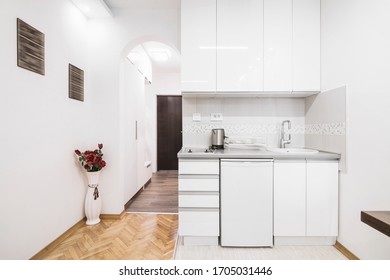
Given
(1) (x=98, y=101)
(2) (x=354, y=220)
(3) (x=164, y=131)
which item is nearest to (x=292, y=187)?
(2) (x=354, y=220)

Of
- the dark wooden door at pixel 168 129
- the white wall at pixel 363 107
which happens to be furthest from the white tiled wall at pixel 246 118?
the dark wooden door at pixel 168 129

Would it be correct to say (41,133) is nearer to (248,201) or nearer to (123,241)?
(123,241)

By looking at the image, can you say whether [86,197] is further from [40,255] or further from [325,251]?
[325,251]

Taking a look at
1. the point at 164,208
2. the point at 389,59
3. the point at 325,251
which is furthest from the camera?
the point at 164,208

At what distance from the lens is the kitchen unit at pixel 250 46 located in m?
2.17

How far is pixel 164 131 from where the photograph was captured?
584cm

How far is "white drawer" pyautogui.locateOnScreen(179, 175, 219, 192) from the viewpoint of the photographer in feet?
6.46

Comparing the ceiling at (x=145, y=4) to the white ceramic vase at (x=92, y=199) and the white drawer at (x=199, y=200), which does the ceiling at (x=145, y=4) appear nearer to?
the white ceramic vase at (x=92, y=199)

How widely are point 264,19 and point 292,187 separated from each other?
176 centimetres

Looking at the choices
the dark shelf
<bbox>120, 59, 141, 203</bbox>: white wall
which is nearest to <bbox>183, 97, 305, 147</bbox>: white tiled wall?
<bbox>120, 59, 141, 203</bbox>: white wall

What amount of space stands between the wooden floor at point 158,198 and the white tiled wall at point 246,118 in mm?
1172

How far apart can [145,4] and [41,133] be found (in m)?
1.93

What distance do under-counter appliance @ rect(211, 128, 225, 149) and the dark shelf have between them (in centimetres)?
155

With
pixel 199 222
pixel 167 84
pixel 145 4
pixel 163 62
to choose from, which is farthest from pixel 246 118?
pixel 167 84
